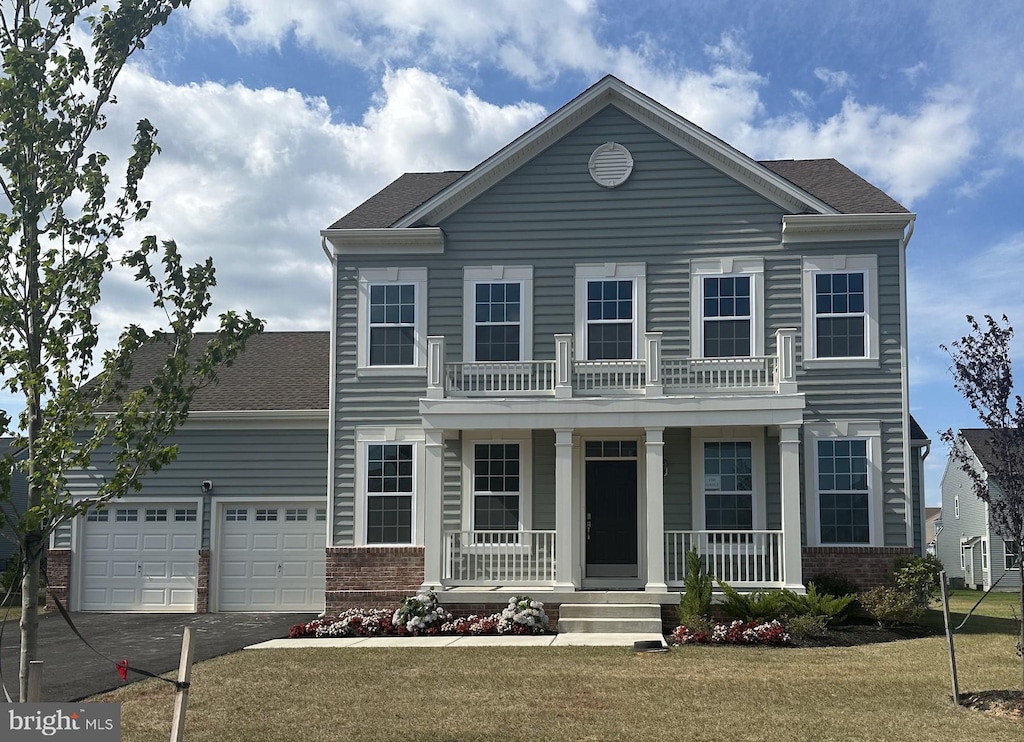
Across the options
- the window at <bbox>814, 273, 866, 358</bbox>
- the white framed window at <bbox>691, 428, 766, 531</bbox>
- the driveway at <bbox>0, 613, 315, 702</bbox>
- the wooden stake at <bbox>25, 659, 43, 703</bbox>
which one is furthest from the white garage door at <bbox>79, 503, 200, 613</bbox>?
the wooden stake at <bbox>25, 659, 43, 703</bbox>

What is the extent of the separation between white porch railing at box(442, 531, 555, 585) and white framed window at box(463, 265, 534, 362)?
3174mm

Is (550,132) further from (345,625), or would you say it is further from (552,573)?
(345,625)

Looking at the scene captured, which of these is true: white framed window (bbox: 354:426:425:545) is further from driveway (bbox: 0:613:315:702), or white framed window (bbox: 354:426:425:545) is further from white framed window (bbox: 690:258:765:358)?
white framed window (bbox: 690:258:765:358)

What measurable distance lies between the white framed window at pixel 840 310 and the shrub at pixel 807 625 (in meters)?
4.69

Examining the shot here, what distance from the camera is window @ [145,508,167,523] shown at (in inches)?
848

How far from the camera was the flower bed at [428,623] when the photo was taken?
16.2 meters

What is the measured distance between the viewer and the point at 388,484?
62.1ft

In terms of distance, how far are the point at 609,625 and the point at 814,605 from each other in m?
3.06

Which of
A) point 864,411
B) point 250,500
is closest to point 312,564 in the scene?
point 250,500

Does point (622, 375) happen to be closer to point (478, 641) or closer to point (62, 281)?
point (478, 641)

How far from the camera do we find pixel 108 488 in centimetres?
692

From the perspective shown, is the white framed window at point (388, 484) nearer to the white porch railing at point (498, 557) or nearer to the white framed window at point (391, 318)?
the white porch railing at point (498, 557)

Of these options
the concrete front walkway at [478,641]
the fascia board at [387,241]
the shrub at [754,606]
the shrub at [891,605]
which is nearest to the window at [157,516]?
the concrete front walkway at [478,641]

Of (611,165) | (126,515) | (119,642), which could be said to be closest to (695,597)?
(611,165)
